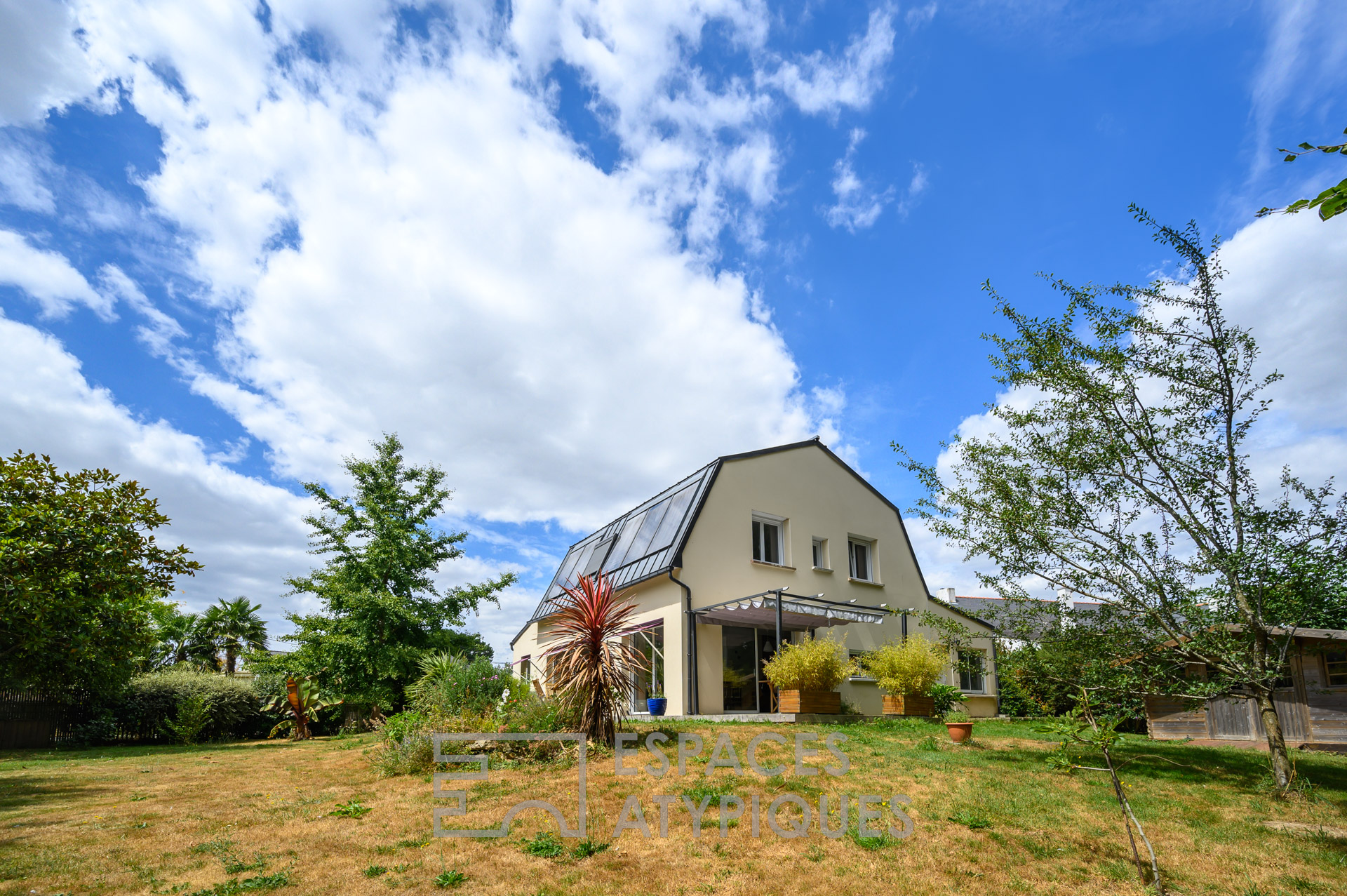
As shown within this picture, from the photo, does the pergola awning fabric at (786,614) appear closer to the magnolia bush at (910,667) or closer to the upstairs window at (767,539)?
the magnolia bush at (910,667)

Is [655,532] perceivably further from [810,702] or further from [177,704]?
[177,704]

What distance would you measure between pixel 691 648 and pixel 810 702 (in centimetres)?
311

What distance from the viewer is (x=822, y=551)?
19.9m

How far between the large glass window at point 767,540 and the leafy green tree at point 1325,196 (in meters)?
16.0

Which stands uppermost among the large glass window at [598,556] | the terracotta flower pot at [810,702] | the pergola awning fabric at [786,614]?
the large glass window at [598,556]

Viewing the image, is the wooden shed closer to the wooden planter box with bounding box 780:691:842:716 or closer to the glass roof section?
the wooden planter box with bounding box 780:691:842:716

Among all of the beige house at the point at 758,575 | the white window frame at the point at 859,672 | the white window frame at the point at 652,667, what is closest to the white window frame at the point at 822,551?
the beige house at the point at 758,575

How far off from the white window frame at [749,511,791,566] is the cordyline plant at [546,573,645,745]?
8.36 metres

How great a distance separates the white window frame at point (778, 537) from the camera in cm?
1850

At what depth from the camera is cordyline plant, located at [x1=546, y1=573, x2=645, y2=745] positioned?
10109mm

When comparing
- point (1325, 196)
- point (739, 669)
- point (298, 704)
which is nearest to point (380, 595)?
point (298, 704)

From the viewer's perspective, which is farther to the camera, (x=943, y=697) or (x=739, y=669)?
(x=739, y=669)

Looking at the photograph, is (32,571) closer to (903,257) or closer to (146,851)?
(146,851)

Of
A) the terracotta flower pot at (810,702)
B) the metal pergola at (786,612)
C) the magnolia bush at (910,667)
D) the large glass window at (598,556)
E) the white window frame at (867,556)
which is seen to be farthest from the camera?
the large glass window at (598,556)
